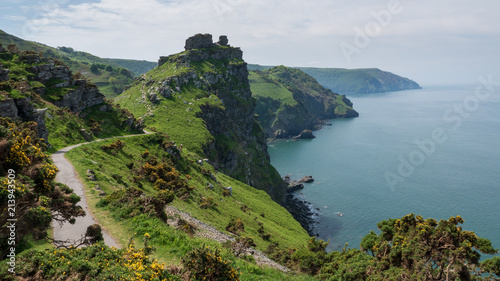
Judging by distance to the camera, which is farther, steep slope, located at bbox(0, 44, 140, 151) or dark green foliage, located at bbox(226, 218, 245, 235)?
dark green foliage, located at bbox(226, 218, 245, 235)

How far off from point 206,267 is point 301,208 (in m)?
119

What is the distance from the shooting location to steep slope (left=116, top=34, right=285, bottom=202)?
11288 centimetres

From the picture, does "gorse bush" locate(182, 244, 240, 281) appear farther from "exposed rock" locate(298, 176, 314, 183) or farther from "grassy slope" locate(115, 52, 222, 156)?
"exposed rock" locate(298, 176, 314, 183)

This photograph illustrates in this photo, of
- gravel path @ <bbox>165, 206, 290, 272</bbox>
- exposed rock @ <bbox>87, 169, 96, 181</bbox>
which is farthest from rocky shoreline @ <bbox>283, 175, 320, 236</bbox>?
exposed rock @ <bbox>87, 169, 96, 181</bbox>

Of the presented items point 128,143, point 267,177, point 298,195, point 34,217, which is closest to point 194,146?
point 128,143

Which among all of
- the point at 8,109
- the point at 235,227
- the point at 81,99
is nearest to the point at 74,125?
the point at 81,99

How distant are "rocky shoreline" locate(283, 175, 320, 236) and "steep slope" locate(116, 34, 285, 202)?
7.64m

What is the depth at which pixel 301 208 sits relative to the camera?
5177 inches

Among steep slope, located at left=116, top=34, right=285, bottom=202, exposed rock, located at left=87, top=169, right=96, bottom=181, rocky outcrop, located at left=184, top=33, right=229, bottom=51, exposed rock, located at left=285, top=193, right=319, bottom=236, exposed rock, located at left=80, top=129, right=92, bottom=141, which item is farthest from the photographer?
rocky outcrop, located at left=184, top=33, right=229, bottom=51

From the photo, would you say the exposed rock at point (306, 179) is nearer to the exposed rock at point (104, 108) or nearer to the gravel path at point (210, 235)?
the exposed rock at point (104, 108)

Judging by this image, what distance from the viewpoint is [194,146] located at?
339 ft

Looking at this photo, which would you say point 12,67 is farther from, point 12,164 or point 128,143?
point 12,164

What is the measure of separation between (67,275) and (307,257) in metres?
33.4

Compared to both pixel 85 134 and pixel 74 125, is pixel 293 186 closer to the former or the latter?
pixel 85 134
